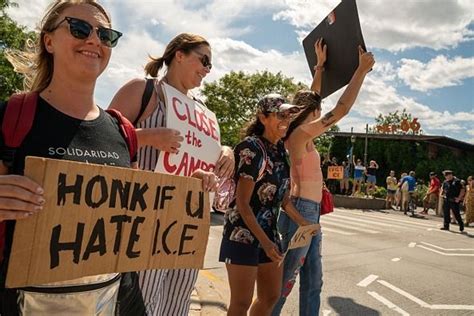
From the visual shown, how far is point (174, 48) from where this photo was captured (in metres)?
2.34

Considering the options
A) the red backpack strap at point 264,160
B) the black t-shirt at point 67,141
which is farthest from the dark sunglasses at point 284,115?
the black t-shirt at point 67,141

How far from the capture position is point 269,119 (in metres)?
2.85

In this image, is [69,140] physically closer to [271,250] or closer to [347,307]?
[271,250]

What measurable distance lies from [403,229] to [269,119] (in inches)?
398

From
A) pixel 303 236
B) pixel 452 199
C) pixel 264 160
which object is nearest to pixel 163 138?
pixel 264 160

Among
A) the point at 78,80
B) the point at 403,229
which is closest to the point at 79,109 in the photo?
the point at 78,80

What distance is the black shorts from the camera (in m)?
2.62

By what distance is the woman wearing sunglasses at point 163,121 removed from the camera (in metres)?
1.95

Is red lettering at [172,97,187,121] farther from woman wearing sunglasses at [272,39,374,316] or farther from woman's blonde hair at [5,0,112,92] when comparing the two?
woman wearing sunglasses at [272,39,374,316]

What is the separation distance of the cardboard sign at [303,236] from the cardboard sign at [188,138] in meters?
0.96

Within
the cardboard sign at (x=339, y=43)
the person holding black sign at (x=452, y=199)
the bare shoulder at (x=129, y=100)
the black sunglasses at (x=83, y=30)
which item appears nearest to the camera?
the black sunglasses at (x=83, y=30)

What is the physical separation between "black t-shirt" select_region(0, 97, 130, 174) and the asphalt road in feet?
9.04

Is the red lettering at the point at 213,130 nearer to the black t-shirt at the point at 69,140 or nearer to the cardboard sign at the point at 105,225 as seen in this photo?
the cardboard sign at the point at 105,225

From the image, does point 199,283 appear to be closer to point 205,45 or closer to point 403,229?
point 205,45
